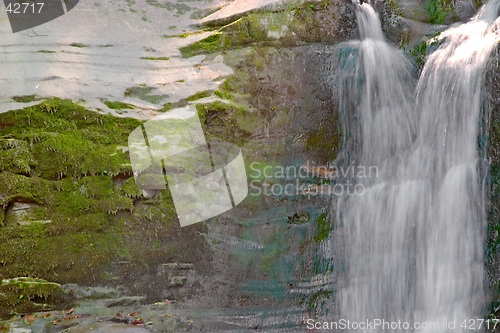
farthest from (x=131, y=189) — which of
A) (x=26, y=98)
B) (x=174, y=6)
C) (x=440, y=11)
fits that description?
(x=440, y=11)

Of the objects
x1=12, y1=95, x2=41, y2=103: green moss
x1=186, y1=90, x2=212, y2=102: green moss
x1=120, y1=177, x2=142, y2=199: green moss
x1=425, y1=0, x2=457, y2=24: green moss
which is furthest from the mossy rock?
x1=425, y1=0, x2=457, y2=24: green moss

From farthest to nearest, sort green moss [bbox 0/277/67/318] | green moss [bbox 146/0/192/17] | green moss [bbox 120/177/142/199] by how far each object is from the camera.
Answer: green moss [bbox 146/0/192/17], green moss [bbox 120/177/142/199], green moss [bbox 0/277/67/318]

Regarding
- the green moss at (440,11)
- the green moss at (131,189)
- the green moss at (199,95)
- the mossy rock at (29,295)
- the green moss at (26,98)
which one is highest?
the green moss at (440,11)

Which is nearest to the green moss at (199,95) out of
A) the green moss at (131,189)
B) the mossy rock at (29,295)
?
the green moss at (131,189)

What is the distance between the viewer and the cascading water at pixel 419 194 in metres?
4.44

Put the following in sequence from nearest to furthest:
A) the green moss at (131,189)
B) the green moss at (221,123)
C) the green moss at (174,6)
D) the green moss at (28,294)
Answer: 1. the green moss at (28,294)
2. the green moss at (131,189)
3. the green moss at (221,123)
4. the green moss at (174,6)

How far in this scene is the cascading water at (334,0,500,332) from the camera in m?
4.44

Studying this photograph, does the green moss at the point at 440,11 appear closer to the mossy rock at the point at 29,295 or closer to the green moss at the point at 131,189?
the green moss at the point at 131,189

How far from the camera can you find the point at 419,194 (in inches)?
185

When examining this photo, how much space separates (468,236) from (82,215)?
449 cm

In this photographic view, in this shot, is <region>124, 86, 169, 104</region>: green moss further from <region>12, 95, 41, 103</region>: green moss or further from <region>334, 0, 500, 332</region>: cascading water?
<region>334, 0, 500, 332</region>: cascading water

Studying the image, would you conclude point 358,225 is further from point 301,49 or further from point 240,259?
point 301,49

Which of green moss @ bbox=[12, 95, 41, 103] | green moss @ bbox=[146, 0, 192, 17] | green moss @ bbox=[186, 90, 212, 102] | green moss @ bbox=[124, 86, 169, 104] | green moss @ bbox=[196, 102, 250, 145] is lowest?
green moss @ bbox=[196, 102, 250, 145]

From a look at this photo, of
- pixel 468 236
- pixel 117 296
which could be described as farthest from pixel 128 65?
pixel 468 236
